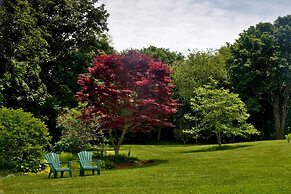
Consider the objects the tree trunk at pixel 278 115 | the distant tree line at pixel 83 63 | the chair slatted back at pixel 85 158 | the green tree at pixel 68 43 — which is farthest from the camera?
the tree trunk at pixel 278 115

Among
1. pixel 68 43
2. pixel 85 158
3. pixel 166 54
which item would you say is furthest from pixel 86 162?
pixel 166 54

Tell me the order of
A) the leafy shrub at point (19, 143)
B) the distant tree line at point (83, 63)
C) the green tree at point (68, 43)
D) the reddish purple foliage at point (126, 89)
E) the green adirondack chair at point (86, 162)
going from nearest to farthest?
the green adirondack chair at point (86, 162) < the leafy shrub at point (19, 143) < the reddish purple foliage at point (126, 89) < the distant tree line at point (83, 63) < the green tree at point (68, 43)

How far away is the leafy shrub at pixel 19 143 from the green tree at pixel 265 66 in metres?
29.5

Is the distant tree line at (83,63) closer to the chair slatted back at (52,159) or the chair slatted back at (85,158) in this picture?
the chair slatted back at (85,158)

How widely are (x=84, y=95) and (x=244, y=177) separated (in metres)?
12.0

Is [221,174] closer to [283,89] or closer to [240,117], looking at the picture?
[240,117]

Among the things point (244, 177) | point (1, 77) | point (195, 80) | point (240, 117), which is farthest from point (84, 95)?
point (195, 80)

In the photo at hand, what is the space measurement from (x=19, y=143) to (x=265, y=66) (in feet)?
108

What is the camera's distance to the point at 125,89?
77.0 feet

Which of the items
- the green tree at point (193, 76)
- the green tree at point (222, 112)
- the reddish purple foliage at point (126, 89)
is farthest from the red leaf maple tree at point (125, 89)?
the green tree at point (193, 76)

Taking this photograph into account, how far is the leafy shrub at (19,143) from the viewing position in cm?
1903

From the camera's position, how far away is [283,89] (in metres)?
47.2

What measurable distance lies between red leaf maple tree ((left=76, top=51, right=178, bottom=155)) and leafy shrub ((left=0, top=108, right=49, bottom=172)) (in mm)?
4468

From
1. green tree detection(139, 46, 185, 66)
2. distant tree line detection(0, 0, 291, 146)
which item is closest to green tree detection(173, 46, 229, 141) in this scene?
distant tree line detection(0, 0, 291, 146)
